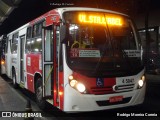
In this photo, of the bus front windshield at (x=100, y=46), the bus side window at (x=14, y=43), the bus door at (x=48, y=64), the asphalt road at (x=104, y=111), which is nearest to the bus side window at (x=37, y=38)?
the bus door at (x=48, y=64)

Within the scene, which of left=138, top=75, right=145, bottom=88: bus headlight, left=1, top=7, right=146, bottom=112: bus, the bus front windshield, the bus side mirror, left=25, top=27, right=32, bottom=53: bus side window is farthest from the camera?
left=25, top=27, right=32, bottom=53: bus side window

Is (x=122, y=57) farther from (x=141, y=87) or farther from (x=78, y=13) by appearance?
(x=78, y=13)

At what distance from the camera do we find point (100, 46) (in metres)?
7.31

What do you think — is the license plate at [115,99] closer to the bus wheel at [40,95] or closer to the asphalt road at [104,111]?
the asphalt road at [104,111]

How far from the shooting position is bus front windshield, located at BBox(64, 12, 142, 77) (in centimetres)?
703

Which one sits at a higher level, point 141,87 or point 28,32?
point 28,32

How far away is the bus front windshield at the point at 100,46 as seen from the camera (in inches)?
277

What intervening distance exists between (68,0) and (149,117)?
16.3 meters

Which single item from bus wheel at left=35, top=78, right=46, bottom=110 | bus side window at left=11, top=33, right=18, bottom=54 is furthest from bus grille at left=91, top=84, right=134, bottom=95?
bus side window at left=11, top=33, right=18, bottom=54

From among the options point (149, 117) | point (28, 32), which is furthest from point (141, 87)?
point (28, 32)

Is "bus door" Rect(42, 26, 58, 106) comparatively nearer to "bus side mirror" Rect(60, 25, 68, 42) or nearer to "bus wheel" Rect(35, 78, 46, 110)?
"bus wheel" Rect(35, 78, 46, 110)

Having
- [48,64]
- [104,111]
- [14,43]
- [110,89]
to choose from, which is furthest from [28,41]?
[110,89]

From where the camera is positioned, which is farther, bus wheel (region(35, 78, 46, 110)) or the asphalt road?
bus wheel (region(35, 78, 46, 110))

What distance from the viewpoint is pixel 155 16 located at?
18.7 m
